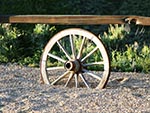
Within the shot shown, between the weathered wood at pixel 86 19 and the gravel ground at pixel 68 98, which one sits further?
the weathered wood at pixel 86 19

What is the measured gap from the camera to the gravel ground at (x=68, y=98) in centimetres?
583

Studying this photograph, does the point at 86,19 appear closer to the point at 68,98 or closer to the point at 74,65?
the point at 74,65

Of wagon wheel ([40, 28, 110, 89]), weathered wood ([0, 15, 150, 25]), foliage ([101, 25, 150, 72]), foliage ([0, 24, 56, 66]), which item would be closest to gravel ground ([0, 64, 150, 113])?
wagon wheel ([40, 28, 110, 89])

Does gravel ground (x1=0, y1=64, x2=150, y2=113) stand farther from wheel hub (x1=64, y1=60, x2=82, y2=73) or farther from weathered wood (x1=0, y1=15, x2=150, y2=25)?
weathered wood (x1=0, y1=15, x2=150, y2=25)

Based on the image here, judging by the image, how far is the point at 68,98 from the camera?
6.16 meters

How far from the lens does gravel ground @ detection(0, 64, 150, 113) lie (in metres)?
5.83

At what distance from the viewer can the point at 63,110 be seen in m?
5.80

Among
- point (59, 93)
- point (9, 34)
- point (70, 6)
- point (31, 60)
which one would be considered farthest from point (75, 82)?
point (70, 6)

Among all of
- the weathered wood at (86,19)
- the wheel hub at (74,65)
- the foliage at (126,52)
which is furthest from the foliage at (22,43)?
the wheel hub at (74,65)

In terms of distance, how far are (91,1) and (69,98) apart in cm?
Result: 800

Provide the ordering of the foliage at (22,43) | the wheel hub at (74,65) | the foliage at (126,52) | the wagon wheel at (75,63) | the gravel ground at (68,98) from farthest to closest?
the foliage at (22,43)
the foliage at (126,52)
the wheel hub at (74,65)
the wagon wheel at (75,63)
the gravel ground at (68,98)

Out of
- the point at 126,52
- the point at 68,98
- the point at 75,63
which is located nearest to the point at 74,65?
the point at 75,63

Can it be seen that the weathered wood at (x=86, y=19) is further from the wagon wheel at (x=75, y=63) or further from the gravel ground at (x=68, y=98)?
the gravel ground at (x=68, y=98)

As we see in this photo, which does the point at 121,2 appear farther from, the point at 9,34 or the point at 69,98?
the point at 69,98
